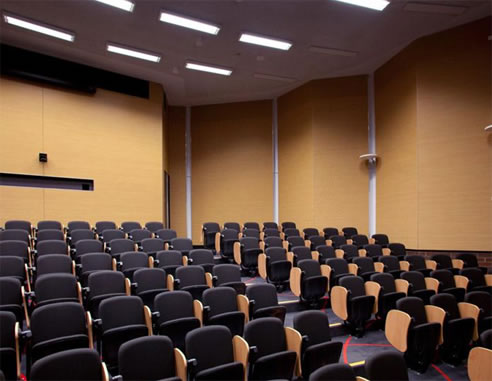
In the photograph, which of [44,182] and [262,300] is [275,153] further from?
[262,300]

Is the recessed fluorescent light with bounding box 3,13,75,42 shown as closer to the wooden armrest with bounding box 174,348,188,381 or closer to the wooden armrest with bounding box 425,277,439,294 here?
the wooden armrest with bounding box 174,348,188,381

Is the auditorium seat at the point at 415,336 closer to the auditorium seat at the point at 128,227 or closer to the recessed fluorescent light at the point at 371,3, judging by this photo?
the recessed fluorescent light at the point at 371,3

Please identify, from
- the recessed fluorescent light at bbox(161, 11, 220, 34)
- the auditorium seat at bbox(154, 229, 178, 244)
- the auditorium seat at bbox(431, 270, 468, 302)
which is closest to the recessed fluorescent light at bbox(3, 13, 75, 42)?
the recessed fluorescent light at bbox(161, 11, 220, 34)

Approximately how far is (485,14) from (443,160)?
216 centimetres

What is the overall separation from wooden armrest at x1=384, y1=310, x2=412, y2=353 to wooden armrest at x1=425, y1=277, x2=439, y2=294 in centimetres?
121

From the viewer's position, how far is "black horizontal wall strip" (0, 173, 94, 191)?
549 cm

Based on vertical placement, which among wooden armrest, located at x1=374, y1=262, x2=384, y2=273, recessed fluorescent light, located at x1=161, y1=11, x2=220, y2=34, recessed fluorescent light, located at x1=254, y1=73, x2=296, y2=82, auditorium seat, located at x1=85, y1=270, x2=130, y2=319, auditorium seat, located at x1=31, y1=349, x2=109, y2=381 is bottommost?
wooden armrest, located at x1=374, y1=262, x2=384, y2=273

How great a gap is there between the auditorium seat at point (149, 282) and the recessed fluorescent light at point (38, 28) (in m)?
3.96

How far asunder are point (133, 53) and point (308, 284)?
4.65 m

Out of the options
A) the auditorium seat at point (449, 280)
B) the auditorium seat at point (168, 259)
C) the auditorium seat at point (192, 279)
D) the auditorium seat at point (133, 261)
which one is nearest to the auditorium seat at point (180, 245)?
the auditorium seat at point (168, 259)

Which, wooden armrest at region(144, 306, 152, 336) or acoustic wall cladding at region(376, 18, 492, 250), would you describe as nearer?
wooden armrest at region(144, 306, 152, 336)

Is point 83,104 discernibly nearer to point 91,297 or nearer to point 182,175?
point 182,175

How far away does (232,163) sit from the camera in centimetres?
852

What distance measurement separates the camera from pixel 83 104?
20.6 feet
